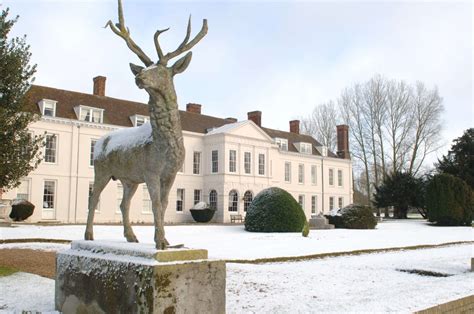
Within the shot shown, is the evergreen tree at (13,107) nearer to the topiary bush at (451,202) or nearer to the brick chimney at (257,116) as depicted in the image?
the topiary bush at (451,202)

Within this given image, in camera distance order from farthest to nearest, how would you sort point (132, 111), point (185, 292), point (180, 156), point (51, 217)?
point (132, 111), point (51, 217), point (180, 156), point (185, 292)

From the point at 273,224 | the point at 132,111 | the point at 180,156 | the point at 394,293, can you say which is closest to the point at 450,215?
the point at 273,224

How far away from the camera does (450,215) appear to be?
31.2 m

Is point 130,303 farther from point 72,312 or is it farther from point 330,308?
point 330,308

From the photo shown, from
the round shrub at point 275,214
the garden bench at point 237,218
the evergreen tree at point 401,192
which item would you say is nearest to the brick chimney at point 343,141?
the evergreen tree at point 401,192

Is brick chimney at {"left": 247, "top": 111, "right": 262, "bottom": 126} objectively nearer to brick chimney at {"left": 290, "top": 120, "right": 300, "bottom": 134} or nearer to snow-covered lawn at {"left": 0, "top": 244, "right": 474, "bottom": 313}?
brick chimney at {"left": 290, "top": 120, "right": 300, "bottom": 134}

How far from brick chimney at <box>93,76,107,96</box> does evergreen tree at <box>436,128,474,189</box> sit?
98.2ft

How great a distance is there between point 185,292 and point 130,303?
62 cm

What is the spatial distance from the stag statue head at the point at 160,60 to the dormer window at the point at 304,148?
40.6 meters

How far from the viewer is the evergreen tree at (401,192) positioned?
132 ft

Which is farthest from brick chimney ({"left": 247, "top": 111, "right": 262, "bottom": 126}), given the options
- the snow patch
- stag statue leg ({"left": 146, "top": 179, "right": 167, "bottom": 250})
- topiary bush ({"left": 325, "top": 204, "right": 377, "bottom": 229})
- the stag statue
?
stag statue leg ({"left": 146, "top": 179, "right": 167, "bottom": 250})

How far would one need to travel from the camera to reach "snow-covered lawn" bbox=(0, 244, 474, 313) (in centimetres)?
681

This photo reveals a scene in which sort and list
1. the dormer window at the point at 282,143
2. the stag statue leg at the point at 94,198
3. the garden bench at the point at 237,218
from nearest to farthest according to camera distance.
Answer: the stag statue leg at the point at 94,198, the garden bench at the point at 237,218, the dormer window at the point at 282,143

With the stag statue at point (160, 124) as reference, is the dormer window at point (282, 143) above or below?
above
